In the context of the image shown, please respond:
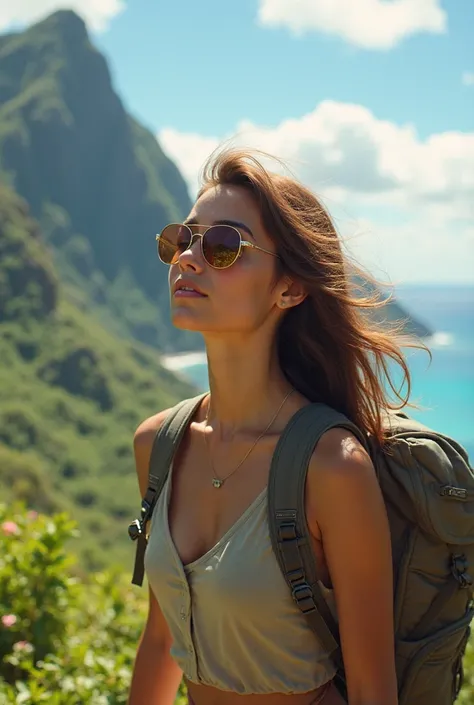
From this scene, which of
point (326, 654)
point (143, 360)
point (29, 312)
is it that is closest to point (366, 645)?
point (326, 654)

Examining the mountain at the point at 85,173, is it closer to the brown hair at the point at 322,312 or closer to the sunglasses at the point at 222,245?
the brown hair at the point at 322,312

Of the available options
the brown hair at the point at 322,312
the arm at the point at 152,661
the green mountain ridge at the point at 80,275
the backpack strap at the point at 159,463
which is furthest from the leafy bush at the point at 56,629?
the green mountain ridge at the point at 80,275

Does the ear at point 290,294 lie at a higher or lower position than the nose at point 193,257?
lower

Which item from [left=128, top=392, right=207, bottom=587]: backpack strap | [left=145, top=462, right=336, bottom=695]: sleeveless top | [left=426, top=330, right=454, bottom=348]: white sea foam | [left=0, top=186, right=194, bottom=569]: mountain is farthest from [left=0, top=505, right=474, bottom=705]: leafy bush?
[left=426, top=330, right=454, bottom=348]: white sea foam

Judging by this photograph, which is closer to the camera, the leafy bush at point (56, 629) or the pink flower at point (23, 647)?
the leafy bush at point (56, 629)

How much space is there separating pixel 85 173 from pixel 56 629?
175692 millimetres

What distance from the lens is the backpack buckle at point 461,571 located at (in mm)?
2070

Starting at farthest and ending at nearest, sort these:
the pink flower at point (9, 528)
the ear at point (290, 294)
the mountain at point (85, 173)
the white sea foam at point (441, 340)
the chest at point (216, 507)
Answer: the mountain at point (85, 173) < the white sea foam at point (441, 340) < the pink flower at point (9, 528) < the ear at point (290, 294) < the chest at point (216, 507)

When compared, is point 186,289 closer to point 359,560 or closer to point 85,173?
point 359,560

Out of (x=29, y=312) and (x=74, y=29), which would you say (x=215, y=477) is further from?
(x=74, y=29)

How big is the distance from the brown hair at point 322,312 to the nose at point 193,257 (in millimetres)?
201

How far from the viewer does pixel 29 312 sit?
98.4 meters

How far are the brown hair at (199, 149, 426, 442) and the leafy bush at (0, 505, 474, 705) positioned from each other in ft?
6.37

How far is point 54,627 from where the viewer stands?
4.33m
